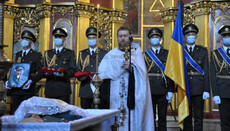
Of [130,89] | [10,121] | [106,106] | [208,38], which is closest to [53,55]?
[106,106]

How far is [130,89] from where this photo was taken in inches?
197

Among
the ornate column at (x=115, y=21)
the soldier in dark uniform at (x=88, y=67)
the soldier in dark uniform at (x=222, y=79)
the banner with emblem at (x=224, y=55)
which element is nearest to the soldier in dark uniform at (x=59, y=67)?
the soldier in dark uniform at (x=88, y=67)

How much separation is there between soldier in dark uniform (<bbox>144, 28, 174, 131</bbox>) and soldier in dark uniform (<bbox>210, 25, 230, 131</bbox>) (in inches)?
28.6

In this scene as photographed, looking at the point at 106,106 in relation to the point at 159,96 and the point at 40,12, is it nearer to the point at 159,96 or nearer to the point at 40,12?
the point at 159,96

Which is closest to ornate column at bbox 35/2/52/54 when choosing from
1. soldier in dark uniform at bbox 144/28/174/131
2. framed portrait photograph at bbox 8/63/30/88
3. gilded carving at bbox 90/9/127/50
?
gilded carving at bbox 90/9/127/50

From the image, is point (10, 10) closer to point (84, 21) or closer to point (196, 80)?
point (84, 21)

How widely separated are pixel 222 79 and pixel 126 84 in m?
1.98

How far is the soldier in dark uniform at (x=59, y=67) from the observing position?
21.6 ft

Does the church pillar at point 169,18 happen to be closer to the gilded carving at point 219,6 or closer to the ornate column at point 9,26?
the gilded carving at point 219,6

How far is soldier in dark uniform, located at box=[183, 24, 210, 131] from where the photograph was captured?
20.5 ft

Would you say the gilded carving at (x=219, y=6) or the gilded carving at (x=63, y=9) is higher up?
the gilded carving at (x=63, y=9)

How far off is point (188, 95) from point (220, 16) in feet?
9.73

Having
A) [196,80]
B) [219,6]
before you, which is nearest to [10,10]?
[219,6]

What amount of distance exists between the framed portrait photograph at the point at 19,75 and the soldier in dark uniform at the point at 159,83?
81.7 inches
